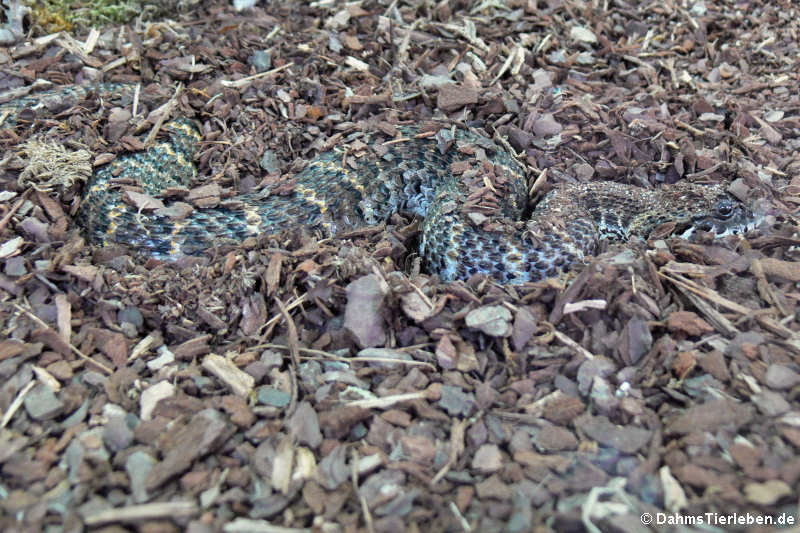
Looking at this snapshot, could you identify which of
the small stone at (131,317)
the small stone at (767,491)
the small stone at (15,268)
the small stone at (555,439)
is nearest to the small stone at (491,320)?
the small stone at (555,439)

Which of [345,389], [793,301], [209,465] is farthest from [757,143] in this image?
[209,465]

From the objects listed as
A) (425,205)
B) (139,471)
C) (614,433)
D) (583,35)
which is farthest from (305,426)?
(583,35)

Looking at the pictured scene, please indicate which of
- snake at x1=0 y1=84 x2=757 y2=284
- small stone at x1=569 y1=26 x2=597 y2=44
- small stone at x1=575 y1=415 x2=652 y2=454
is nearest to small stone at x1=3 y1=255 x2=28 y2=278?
snake at x1=0 y1=84 x2=757 y2=284

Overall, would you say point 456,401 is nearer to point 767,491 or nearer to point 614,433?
point 614,433

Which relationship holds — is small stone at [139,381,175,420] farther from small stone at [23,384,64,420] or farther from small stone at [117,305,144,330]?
small stone at [117,305,144,330]

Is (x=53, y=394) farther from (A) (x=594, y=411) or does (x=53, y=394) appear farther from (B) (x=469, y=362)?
(A) (x=594, y=411)

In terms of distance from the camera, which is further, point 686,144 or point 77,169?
point 686,144
